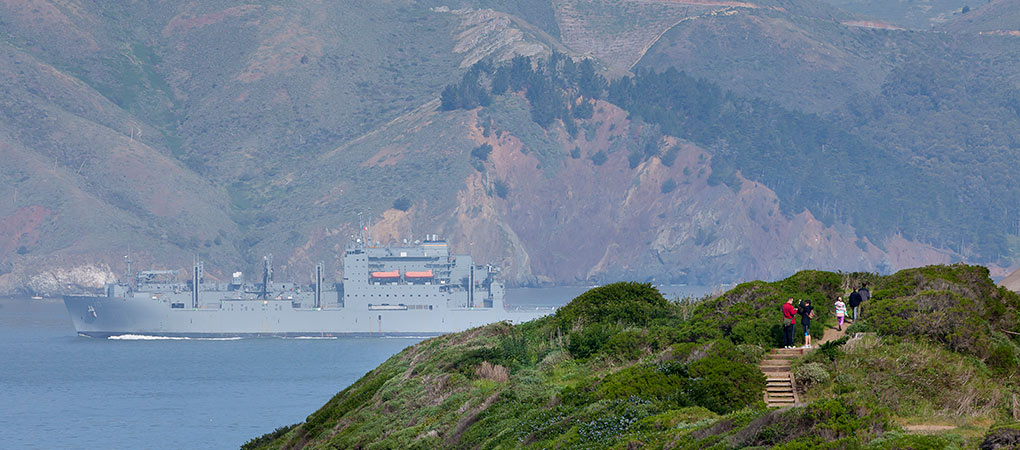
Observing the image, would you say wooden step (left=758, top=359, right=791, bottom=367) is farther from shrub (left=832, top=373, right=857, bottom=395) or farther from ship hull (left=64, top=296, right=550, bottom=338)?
ship hull (left=64, top=296, right=550, bottom=338)

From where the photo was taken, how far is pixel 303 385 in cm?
9412

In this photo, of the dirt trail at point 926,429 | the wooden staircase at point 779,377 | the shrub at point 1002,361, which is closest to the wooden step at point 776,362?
the wooden staircase at point 779,377

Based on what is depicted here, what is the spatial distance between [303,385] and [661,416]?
73.3 m

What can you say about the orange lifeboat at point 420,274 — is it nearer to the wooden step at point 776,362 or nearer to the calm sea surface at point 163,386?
the calm sea surface at point 163,386

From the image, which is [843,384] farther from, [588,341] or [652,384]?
[588,341]

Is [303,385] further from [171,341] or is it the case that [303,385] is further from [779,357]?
[779,357]

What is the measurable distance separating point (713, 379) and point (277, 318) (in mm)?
118271

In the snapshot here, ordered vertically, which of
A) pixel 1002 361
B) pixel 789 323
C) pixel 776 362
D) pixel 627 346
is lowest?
pixel 1002 361

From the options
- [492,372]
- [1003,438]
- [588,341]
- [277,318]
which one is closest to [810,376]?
[1003,438]

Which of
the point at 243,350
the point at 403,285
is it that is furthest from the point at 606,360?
the point at 403,285

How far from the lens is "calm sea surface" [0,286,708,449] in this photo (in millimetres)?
73062

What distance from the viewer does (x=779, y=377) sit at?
25047 mm

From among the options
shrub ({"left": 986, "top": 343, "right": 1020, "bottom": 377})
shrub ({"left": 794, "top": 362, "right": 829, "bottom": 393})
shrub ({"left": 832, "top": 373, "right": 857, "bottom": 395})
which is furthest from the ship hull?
shrub ({"left": 832, "top": 373, "right": 857, "bottom": 395})

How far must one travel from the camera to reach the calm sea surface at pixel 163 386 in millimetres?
73062
